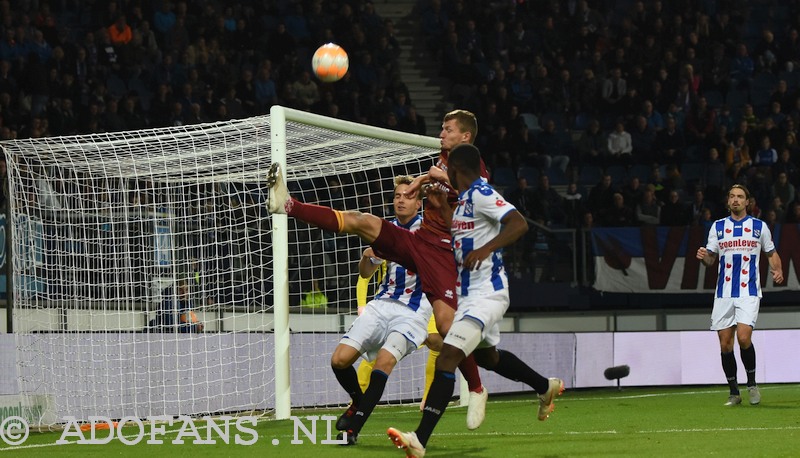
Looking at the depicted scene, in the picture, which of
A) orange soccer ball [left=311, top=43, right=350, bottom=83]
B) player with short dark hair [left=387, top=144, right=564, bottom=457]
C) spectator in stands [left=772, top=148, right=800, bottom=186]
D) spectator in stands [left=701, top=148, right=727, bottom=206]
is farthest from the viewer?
spectator in stands [left=701, top=148, right=727, bottom=206]

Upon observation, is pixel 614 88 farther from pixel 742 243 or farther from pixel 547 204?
pixel 742 243

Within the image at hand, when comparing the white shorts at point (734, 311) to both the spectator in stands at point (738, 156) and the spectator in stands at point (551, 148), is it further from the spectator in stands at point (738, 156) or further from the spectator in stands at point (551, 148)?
the spectator in stands at point (551, 148)

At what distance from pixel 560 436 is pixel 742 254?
13.7 ft

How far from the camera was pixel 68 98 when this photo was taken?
1866 centimetres

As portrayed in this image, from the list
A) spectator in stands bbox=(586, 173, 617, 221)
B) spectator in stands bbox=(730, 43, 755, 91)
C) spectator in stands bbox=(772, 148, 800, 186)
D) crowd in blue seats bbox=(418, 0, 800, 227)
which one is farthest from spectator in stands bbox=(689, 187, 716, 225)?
spectator in stands bbox=(730, 43, 755, 91)

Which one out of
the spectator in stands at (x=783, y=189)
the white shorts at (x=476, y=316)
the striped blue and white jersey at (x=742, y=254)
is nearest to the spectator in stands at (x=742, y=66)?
the spectator in stands at (x=783, y=189)

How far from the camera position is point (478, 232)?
24.6 feet

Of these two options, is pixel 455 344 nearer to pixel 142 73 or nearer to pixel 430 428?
pixel 430 428

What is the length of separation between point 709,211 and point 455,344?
12.5 metres

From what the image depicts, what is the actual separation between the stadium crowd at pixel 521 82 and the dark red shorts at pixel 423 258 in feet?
34.2

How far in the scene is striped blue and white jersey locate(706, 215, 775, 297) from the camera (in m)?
12.2

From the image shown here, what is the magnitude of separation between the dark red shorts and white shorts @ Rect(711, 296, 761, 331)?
486 centimetres

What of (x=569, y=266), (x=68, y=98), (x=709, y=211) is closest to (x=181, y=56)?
(x=68, y=98)

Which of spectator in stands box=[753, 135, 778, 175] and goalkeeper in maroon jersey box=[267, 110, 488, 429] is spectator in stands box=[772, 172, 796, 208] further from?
goalkeeper in maroon jersey box=[267, 110, 488, 429]
